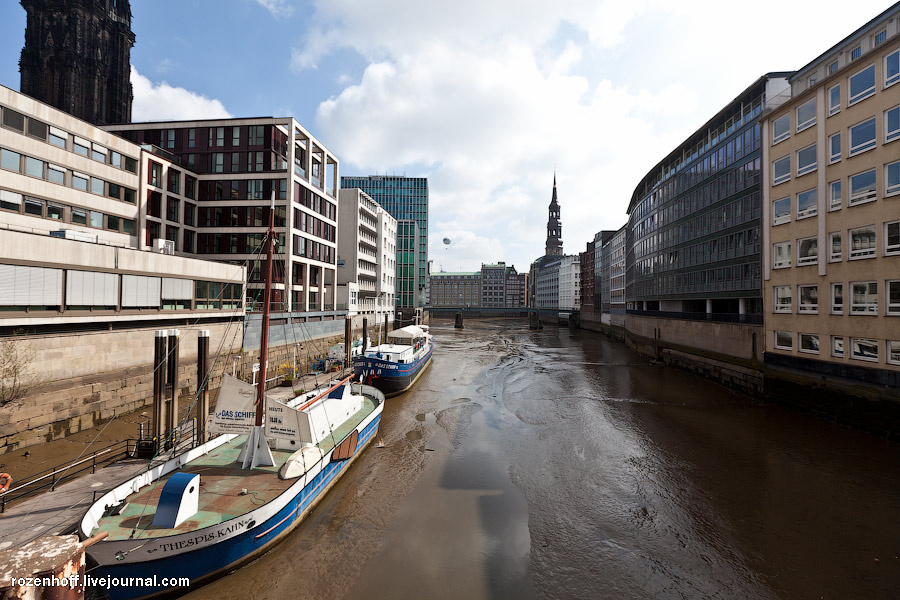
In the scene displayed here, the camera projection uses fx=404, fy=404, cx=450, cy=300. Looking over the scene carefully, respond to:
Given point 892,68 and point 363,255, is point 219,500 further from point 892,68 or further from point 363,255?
point 363,255

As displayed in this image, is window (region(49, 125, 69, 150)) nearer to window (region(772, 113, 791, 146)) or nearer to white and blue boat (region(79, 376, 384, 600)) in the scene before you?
white and blue boat (region(79, 376, 384, 600))

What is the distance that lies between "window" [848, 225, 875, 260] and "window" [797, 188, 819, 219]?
3.24 m

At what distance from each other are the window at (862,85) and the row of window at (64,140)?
53073mm

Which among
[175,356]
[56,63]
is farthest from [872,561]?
[56,63]

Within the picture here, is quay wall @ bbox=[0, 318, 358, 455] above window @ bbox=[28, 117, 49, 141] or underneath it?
underneath

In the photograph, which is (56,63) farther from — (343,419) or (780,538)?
(780,538)

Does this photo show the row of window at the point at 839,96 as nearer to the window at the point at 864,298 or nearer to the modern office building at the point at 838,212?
the modern office building at the point at 838,212

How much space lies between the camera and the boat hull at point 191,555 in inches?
374

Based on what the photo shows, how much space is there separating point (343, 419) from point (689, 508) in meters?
15.6

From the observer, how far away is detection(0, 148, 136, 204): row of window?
27.0 metres

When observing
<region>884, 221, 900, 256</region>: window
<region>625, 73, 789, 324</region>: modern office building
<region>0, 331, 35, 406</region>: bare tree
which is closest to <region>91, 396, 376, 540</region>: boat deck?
<region>0, 331, 35, 406</region>: bare tree

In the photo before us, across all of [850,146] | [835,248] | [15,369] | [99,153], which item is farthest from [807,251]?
[99,153]

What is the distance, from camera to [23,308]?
19.2 m

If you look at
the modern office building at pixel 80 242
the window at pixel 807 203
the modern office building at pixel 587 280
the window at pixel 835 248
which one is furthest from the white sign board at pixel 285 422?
the modern office building at pixel 587 280
